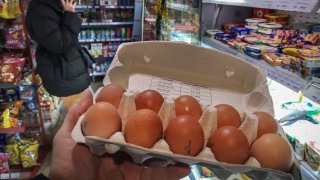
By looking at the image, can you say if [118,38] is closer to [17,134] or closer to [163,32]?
[163,32]

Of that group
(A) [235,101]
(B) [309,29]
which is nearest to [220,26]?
(B) [309,29]

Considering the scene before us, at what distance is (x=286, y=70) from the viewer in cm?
172

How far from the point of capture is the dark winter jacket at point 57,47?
2.23 m

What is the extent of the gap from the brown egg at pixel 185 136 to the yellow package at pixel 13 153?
2.67 metres

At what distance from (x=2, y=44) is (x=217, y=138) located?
2.84 meters

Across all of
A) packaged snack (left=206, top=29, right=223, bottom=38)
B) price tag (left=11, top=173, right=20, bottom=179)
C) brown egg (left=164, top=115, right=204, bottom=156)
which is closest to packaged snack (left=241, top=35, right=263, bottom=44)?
packaged snack (left=206, top=29, right=223, bottom=38)

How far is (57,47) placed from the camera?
7.61 feet

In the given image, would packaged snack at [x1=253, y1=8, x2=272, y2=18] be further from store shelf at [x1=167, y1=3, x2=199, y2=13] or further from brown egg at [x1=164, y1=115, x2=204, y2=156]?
brown egg at [x1=164, y1=115, x2=204, y2=156]

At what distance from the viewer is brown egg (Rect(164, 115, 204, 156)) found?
35.1 inches

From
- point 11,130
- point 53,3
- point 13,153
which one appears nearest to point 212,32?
point 53,3

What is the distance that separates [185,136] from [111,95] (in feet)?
1.23

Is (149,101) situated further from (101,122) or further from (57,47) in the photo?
(57,47)

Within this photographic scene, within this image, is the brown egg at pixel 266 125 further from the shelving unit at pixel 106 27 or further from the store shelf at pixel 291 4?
the shelving unit at pixel 106 27

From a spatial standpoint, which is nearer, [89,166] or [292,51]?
[89,166]
